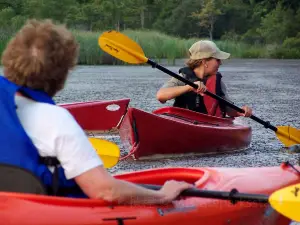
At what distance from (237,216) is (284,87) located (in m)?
14.4

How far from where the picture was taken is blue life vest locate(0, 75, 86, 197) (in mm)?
2865

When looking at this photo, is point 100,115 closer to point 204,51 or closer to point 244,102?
point 204,51

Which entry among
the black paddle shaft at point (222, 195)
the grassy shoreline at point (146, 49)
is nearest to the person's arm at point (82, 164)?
the black paddle shaft at point (222, 195)

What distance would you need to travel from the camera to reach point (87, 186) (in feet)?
9.57

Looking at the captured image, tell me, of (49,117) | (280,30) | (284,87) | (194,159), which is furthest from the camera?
(280,30)

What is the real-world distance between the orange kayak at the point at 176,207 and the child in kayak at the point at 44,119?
84 millimetres

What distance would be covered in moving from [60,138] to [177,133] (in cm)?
392

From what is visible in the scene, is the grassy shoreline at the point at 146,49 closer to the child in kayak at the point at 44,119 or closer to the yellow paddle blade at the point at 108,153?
the yellow paddle blade at the point at 108,153

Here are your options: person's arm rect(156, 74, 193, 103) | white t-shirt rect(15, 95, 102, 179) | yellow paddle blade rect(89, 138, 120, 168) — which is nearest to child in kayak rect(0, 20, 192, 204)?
white t-shirt rect(15, 95, 102, 179)

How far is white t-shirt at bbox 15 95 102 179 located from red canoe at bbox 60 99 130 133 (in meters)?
4.07

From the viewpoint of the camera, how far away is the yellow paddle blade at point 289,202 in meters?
2.90

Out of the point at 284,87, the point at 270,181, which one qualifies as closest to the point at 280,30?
the point at 284,87

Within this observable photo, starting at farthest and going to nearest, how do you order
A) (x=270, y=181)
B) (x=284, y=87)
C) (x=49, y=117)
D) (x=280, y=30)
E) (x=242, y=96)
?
(x=280, y=30) < (x=284, y=87) < (x=242, y=96) < (x=270, y=181) < (x=49, y=117)

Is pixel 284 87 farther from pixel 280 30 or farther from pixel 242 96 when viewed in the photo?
pixel 280 30
